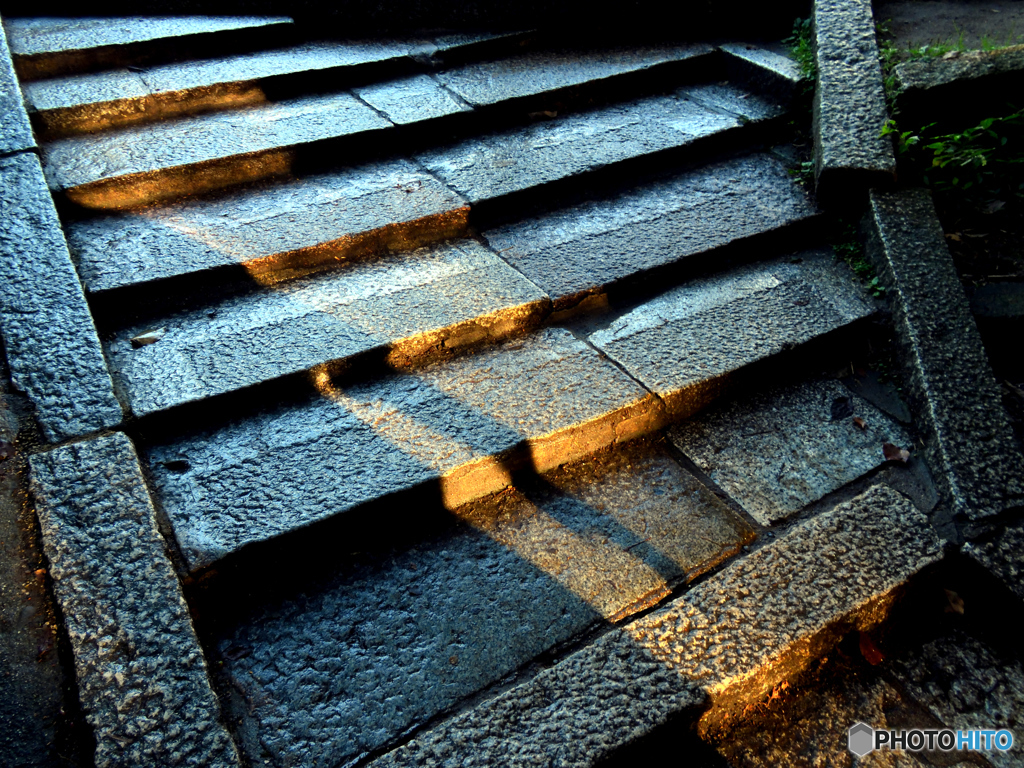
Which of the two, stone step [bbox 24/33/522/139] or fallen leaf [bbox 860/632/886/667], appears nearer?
fallen leaf [bbox 860/632/886/667]

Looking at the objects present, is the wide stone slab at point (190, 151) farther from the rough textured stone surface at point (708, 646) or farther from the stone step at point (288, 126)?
the rough textured stone surface at point (708, 646)

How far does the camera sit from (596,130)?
389 centimetres

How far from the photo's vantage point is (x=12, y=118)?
10.4 ft

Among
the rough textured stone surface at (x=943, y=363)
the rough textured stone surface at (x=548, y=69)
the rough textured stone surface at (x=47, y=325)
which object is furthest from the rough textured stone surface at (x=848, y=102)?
the rough textured stone surface at (x=47, y=325)

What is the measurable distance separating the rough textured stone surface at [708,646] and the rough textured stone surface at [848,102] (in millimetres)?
1582

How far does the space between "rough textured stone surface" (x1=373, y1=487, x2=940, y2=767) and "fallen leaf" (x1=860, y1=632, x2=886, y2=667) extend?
0.17 ft

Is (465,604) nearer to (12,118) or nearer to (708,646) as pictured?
(708,646)

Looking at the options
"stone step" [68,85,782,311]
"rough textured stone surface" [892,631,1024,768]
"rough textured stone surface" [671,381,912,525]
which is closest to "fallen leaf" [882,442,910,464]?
"rough textured stone surface" [671,381,912,525]

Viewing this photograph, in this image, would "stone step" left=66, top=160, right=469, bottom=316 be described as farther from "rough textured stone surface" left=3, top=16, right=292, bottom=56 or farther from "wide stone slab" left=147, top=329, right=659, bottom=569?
"rough textured stone surface" left=3, top=16, right=292, bottom=56

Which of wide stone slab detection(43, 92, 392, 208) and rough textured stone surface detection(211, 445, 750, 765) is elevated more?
wide stone slab detection(43, 92, 392, 208)

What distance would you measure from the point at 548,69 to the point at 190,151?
2.07 metres

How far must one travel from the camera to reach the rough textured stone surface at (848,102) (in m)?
3.29

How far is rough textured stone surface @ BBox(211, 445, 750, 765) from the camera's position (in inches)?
76.0

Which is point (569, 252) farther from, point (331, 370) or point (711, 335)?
point (331, 370)
